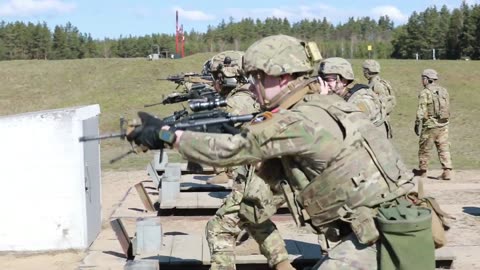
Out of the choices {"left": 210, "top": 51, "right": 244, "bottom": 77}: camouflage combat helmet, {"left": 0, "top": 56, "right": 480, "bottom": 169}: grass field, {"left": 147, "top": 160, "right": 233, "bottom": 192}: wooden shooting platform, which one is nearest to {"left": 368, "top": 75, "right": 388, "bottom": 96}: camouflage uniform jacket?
{"left": 147, "top": 160, "right": 233, "bottom": 192}: wooden shooting platform

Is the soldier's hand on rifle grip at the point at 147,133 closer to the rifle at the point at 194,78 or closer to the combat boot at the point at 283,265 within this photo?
the combat boot at the point at 283,265

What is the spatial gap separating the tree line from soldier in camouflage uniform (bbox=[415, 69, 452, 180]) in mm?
35898

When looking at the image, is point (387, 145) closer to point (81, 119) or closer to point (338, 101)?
point (338, 101)

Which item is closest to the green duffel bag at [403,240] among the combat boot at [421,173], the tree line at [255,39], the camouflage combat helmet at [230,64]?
the camouflage combat helmet at [230,64]

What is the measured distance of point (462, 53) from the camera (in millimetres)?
59250

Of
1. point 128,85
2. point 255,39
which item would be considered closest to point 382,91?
point 128,85

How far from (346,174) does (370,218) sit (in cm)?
25

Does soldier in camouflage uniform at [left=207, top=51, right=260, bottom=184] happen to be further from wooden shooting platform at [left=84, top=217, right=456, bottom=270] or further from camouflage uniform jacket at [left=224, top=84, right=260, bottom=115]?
wooden shooting platform at [left=84, top=217, right=456, bottom=270]

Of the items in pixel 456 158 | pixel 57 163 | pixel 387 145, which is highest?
pixel 387 145

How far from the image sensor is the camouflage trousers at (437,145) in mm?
12414

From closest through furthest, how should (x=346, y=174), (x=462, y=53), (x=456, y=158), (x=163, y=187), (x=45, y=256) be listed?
(x=346, y=174)
(x=45, y=256)
(x=163, y=187)
(x=456, y=158)
(x=462, y=53)

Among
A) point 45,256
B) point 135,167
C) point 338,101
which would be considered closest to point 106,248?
point 45,256

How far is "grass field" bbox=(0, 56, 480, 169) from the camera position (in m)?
25.5

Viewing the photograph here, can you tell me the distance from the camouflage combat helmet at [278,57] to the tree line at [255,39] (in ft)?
147
